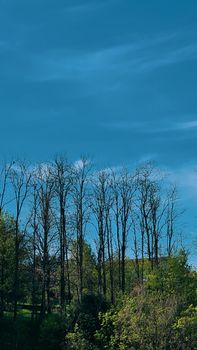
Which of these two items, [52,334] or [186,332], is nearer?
[186,332]

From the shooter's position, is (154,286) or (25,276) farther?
(25,276)

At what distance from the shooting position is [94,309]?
34.1 meters

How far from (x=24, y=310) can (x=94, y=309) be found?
776 inches

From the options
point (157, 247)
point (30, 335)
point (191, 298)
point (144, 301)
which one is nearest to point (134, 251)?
point (157, 247)

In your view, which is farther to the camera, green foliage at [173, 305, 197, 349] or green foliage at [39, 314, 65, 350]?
green foliage at [39, 314, 65, 350]

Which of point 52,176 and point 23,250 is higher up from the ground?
point 52,176

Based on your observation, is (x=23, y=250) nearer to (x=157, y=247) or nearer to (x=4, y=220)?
(x=4, y=220)

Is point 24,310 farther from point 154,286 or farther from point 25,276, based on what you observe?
point 154,286

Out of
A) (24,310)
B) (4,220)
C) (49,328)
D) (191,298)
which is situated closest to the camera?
(191,298)

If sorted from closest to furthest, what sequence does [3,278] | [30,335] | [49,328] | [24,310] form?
[49,328]
[30,335]
[3,278]
[24,310]

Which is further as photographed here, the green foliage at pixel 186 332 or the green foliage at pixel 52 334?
the green foliage at pixel 52 334

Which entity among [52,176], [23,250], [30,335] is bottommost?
[30,335]

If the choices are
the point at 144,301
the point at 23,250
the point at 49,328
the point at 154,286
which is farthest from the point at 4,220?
the point at 144,301

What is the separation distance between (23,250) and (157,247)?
11.2 metres
